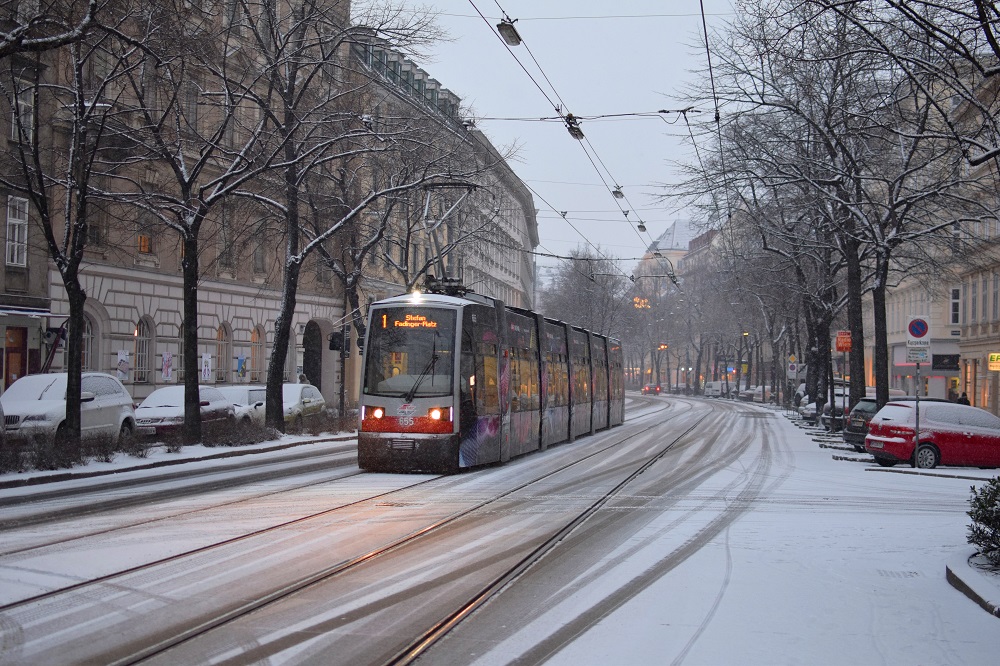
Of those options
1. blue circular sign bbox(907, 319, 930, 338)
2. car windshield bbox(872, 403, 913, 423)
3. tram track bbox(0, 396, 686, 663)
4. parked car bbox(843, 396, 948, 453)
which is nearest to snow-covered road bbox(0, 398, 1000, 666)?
tram track bbox(0, 396, 686, 663)

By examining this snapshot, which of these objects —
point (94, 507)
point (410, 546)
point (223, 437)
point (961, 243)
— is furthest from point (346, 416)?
point (410, 546)

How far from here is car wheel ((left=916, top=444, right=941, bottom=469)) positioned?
73.4ft

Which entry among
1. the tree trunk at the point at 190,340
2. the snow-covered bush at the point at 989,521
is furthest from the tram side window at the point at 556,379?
the snow-covered bush at the point at 989,521

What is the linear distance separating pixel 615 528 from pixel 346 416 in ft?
79.8

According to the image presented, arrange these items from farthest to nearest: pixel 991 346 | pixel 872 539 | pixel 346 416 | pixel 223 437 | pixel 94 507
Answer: pixel 991 346 < pixel 346 416 < pixel 223 437 < pixel 94 507 < pixel 872 539

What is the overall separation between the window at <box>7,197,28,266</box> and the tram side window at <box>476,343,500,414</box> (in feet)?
52.9

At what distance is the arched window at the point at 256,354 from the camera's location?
42312 mm

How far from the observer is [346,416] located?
3572cm

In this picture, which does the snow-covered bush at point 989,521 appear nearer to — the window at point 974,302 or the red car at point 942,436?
the red car at point 942,436

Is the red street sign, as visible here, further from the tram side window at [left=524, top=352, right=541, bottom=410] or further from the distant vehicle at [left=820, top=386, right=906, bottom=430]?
the tram side window at [left=524, top=352, right=541, bottom=410]

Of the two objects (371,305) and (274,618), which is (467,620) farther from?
(371,305)

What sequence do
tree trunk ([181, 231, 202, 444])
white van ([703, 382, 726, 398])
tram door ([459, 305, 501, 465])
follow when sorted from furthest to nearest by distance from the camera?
white van ([703, 382, 726, 398]), tree trunk ([181, 231, 202, 444]), tram door ([459, 305, 501, 465])

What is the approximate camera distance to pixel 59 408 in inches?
845

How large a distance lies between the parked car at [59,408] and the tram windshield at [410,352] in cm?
571
